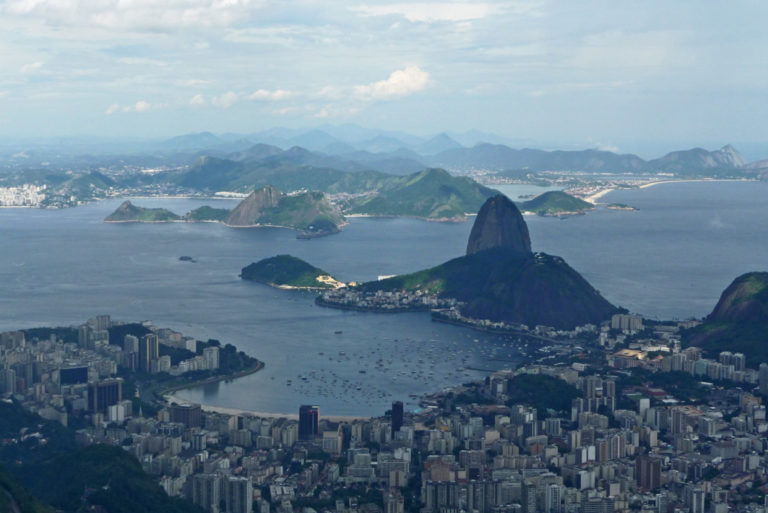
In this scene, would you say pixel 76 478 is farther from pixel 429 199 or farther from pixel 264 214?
pixel 429 199

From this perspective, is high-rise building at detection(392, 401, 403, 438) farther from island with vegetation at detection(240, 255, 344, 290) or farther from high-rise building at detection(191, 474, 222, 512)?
island with vegetation at detection(240, 255, 344, 290)

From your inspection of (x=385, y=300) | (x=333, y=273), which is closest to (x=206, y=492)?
(x=385, y=300)

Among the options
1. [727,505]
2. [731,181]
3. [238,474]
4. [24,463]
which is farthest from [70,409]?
[731,181]

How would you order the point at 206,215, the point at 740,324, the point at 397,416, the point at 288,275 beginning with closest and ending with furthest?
the point at 397,416, the point at 740,324, the point at 288,275, the point at 206,215

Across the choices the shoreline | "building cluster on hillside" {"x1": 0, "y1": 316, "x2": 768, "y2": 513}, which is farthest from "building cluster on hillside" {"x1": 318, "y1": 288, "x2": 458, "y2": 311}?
the shoreline

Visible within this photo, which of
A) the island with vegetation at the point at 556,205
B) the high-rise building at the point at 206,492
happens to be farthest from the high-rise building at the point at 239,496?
the island with vegetation at the point at 556,205
